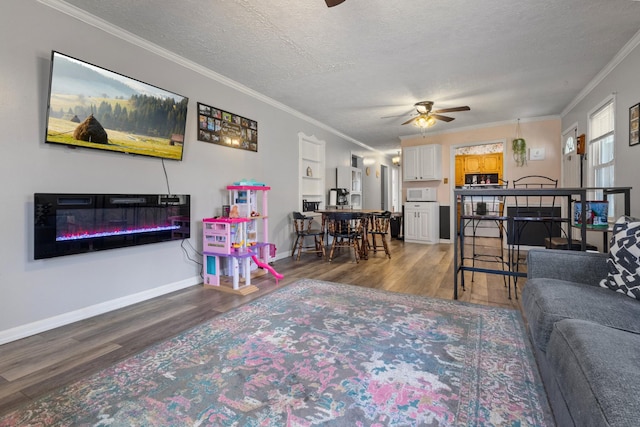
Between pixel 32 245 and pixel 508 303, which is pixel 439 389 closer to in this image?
pixel 508 303

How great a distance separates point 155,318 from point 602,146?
18.2 feet

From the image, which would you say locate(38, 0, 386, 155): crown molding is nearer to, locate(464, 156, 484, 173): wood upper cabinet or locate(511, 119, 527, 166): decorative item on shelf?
locate(511, 119, 527, 166): decorative item on shelf

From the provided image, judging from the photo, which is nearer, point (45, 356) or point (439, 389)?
point (439, 389)

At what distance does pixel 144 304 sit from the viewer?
2770 millimetres

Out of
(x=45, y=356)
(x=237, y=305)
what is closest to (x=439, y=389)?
(x=237, y=305)

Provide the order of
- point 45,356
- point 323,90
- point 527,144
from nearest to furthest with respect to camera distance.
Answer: point 45,356, point 323,90, point 527,144

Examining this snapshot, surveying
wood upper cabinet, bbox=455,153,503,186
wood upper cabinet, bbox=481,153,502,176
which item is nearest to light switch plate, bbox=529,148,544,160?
wood upper cabinet, bbox=455,153,503,186

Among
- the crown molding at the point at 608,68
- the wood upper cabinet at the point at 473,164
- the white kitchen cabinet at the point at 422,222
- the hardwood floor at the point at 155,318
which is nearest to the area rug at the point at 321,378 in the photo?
the hardwood floor at the point at 155,318

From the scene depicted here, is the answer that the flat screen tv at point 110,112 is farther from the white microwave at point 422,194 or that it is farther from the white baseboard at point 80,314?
the white microwave at point 422,194

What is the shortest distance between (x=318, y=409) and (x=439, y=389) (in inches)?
24.7

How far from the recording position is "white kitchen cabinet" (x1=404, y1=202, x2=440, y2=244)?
6496 mm

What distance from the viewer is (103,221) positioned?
100 inches

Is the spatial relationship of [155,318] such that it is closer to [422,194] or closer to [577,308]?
[577,308]

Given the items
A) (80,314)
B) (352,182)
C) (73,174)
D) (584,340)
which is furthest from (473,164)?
(80,314)
